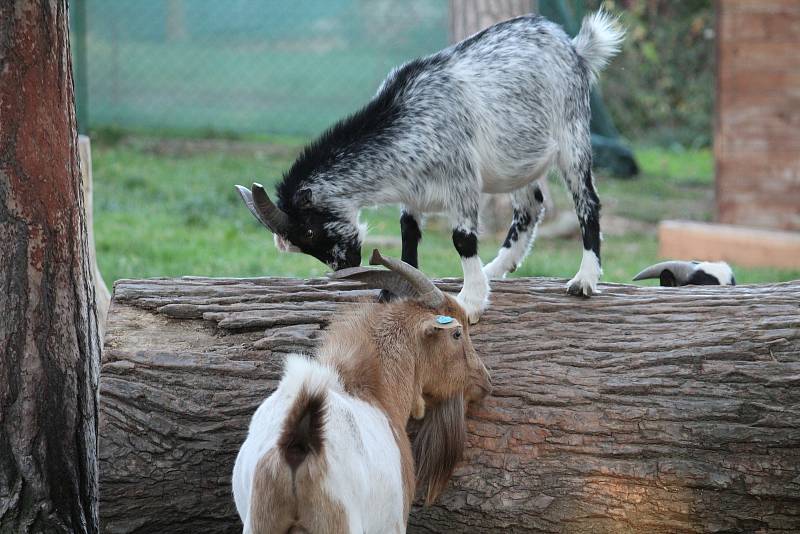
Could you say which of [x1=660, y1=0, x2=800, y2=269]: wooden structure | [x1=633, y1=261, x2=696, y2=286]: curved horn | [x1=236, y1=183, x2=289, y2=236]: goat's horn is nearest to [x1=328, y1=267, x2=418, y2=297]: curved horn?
[x1=236, y1=183, x2=289, y2=236]: goat's horn

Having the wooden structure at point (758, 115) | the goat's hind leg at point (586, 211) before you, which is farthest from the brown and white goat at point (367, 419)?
the wooden structure at point (758, 115)

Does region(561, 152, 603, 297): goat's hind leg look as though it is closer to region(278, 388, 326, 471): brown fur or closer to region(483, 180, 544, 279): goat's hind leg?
region(483, 180, 544, 279): goat's hind leg

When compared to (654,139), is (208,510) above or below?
below

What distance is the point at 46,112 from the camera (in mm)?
4051

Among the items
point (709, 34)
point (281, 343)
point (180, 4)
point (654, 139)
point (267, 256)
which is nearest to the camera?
point (281, 343)

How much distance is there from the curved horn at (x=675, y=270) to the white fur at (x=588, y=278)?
2.91 ft

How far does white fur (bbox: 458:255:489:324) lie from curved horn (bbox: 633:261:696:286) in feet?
4.49

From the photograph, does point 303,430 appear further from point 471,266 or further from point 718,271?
point 718,271

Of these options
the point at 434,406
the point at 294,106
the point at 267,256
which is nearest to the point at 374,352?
the point at 434,406

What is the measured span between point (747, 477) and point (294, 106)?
10375 mm

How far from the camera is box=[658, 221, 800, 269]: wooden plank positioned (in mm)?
9758

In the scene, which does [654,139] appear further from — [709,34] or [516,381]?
[516,381]

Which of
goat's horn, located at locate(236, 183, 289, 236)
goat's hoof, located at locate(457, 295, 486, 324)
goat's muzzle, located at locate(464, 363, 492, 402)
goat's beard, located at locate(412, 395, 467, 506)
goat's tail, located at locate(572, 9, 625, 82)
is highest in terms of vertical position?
goat's tail, located at locate(572, 9, 625, 82)

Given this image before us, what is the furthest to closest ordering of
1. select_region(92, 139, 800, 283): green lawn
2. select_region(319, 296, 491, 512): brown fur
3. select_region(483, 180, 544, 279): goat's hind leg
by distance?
select_region(92, 139, 800, 283): green lawn → select_region(483, 180, 544, 279): goat's hind leg → select_region(319, 296, 491, 512): brown fur
